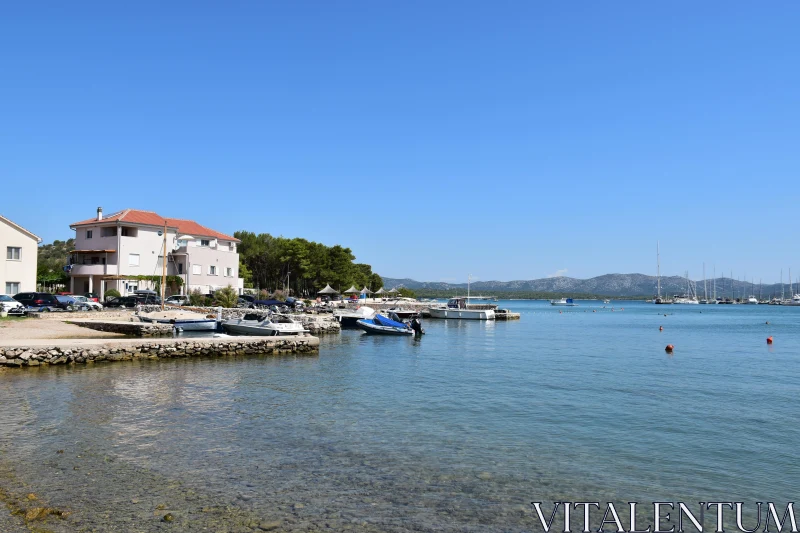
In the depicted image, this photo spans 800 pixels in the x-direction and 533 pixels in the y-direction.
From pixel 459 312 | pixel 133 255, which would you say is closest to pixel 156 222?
pixel 133 255

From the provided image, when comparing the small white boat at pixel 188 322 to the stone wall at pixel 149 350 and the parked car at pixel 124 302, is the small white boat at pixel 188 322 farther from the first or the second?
the parked car at pixel 124 302

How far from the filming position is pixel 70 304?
46969mm

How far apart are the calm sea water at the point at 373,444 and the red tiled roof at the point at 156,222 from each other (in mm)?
39586

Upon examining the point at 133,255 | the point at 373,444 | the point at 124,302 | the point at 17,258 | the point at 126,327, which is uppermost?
the point at 133,255

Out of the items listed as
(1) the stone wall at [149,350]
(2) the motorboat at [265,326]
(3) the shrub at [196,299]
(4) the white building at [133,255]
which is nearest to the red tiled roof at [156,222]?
(4) the white building at [133,255]

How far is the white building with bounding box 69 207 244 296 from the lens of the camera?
59.3 metres

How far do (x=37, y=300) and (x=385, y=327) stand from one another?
27.3 meters

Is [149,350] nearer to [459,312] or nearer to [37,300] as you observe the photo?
[37,300]

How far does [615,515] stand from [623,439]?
5579 millimetres

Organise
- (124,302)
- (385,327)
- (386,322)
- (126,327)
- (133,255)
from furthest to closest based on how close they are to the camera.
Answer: (133,255), (124,302), (386,322), (385,327), (126,327)

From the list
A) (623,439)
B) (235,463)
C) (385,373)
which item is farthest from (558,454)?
(385,373)

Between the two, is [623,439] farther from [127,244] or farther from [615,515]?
[127,244]

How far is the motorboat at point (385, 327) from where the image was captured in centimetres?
5062

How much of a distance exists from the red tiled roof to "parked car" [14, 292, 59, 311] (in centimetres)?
1472
